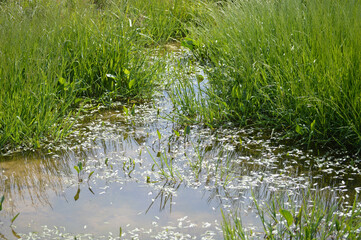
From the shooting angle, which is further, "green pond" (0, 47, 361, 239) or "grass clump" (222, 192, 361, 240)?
"green pond" (0, 47, 361, 239)

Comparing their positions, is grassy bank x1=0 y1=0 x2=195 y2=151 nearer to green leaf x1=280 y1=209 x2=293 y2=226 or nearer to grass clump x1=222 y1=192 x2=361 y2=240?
grass clump x1=222 y1=192 x2=361 y2=240

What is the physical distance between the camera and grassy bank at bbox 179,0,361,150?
324 centimetres

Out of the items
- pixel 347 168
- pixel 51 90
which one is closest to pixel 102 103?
pixel 51 90

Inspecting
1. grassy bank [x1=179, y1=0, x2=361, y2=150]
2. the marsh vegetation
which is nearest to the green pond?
the marsh vegetation

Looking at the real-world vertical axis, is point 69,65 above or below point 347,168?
above

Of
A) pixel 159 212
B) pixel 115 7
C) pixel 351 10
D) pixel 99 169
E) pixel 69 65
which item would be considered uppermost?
pixel 115 7

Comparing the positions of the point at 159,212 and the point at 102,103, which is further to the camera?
the point at 102,103

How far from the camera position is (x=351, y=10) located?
147 inches

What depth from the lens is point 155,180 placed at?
296cm

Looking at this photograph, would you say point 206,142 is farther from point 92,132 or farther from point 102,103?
point 102,103

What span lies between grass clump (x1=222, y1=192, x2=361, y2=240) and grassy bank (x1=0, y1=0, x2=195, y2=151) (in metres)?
1.64

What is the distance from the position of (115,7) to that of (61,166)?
7.19 feet

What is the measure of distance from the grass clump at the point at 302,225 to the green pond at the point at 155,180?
8 centimetres

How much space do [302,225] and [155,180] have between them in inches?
36.8
